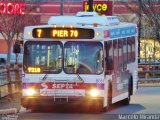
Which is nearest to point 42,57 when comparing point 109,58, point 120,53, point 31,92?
point 31,92

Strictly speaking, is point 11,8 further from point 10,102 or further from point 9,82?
point 10,102

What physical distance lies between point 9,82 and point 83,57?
683 centimetres

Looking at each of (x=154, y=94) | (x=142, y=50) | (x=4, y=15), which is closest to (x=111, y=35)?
(x=154, y=94)

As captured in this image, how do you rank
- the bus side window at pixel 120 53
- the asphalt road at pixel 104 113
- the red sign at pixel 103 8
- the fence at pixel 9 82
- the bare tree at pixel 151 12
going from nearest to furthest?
the asphalt road at pixel 104 113
the bus side window at pixel 120 53
the fence at pixel 9 82
the red sign at pixel 103 8
the bare tree at pixel 151 12

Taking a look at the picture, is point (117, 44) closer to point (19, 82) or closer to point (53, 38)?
point (53, 38)

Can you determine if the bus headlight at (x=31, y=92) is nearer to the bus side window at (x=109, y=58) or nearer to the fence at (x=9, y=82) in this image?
the bus side window at (x=109, y=58)

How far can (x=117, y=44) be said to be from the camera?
75.4 feet

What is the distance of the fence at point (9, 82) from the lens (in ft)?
85.5

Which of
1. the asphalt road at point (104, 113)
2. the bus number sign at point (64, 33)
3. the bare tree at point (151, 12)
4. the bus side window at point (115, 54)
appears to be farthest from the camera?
the bare tree at point (151, 12)

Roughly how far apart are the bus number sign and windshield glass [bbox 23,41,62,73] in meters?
0.22

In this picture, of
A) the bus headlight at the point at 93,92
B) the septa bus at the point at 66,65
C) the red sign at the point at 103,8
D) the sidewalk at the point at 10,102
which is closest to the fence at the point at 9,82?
the sidewalk at the point at 10,102

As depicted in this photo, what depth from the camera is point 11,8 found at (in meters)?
46.2

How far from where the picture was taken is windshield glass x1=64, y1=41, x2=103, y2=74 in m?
20.5

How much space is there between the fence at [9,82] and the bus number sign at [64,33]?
17.0 ft
